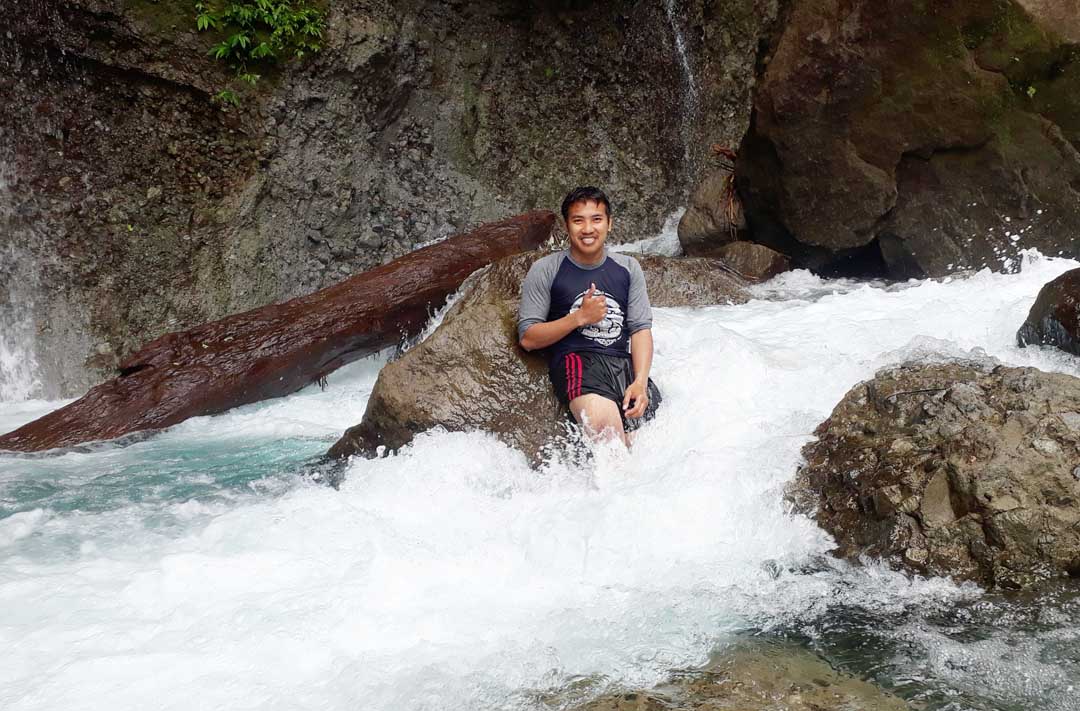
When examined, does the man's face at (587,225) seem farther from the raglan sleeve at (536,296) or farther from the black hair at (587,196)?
the raglan sleeve at (536,296)

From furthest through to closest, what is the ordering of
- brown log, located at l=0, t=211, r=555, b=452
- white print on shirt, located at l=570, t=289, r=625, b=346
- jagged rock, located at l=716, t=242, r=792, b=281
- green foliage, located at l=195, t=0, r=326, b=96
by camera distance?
green foliage, located at l=195, t=0, r=326, b=96
jagged rock, located at l=716, t=242, r=792, b=281
brown log, located at l=0, t=211, r=555, b=452
white print on shirt, located at l=570, t=289, r=625, b=346

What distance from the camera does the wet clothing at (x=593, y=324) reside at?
4.29 meters

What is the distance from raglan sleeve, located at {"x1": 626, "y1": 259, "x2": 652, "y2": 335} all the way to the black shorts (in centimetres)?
18

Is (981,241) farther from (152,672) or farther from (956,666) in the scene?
(152,672)

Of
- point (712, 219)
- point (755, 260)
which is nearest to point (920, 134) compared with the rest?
point (755, 260)

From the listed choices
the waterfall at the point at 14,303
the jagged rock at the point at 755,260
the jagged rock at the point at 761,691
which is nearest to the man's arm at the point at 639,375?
the jagged rock at the point at 761,691

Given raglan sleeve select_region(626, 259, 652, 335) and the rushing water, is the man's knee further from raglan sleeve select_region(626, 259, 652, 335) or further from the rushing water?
raglan sleeve select_region(626, 259, 652, 335)

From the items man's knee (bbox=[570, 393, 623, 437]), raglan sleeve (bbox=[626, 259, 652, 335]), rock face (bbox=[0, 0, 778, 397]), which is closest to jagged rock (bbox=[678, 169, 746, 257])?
rock face (bbox=[0, 0, 778, 397])

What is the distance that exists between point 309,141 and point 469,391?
6120mm

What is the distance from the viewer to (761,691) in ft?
7.88

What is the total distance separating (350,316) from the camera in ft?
20.4

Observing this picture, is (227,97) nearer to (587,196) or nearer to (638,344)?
(587,196)

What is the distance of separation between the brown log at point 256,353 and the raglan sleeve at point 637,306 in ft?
7.88

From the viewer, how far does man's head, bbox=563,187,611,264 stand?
167 inches
